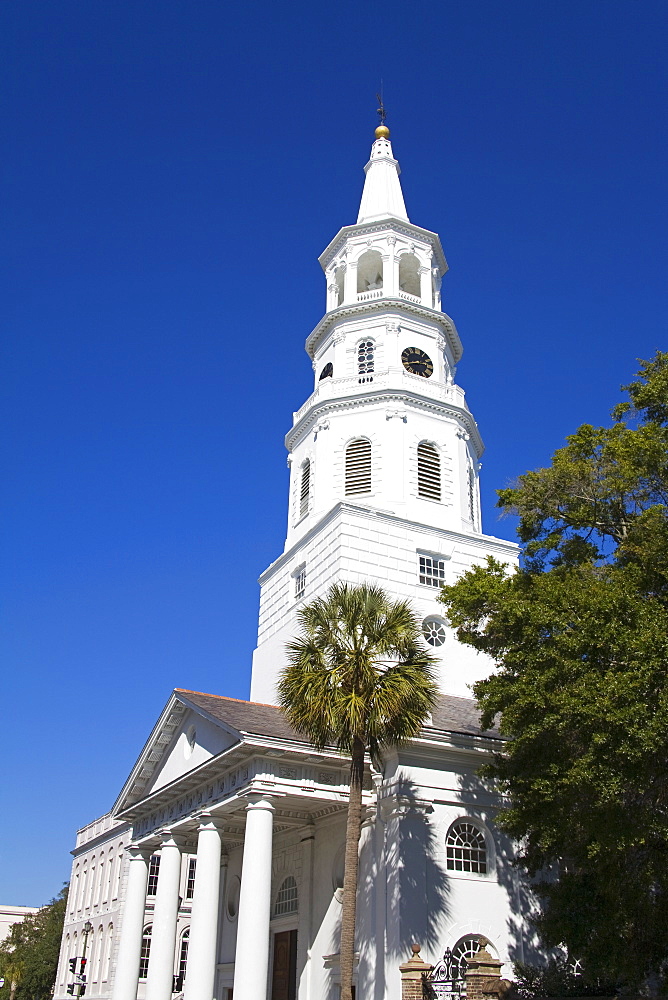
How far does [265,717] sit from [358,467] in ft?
45.6

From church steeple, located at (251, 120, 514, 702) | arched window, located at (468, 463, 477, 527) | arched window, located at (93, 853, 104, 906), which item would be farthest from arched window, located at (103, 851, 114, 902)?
arched window, located at (468, 463, 477, 527)

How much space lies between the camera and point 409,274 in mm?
45531

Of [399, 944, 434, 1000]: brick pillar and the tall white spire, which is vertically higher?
the tall white spire

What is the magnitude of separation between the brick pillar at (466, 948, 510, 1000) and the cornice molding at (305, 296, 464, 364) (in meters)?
29.6

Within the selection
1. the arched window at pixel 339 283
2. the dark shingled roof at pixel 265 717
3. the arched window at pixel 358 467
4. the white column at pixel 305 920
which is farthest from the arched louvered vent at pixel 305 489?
the white column at pixel 305 920

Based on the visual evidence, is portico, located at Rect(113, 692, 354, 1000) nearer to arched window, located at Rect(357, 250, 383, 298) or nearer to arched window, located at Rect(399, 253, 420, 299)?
arched window, located at Rect(357, 250, 383, 298)

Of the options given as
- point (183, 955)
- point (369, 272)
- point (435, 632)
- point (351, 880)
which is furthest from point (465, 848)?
point (369, 272)

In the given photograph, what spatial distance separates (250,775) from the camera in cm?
2383

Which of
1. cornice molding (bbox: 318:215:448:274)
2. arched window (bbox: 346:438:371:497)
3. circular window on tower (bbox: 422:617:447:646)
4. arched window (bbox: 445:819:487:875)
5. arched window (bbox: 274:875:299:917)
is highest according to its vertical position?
cornice molding (bbox: 318:215:448:274)

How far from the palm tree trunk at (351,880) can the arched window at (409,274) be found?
29670mm

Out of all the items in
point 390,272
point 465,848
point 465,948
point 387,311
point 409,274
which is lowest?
point 465,948

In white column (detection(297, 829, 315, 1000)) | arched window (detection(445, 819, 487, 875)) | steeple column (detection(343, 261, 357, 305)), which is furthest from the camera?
steeple column (detection(343, 261, 357, 305))

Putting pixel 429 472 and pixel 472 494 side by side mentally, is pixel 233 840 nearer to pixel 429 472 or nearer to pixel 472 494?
pixel 429 472

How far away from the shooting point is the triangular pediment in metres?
26.2
